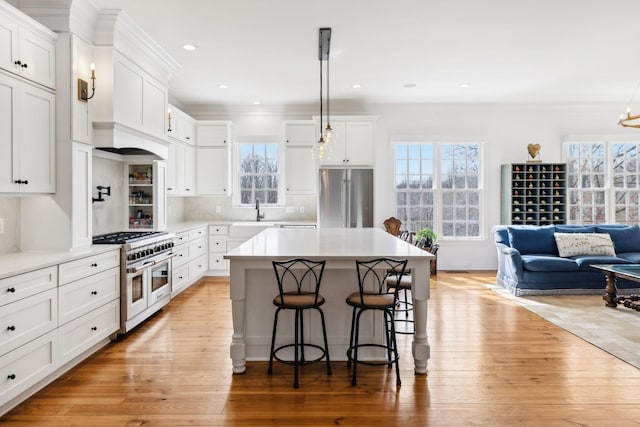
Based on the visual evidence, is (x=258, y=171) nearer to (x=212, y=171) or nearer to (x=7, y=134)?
(x=212, y=171)

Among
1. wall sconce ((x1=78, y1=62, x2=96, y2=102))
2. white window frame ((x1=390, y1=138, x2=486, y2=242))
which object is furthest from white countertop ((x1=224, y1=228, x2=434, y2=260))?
white window frame ((x1=390, y1=138, x2=486, y2=242))

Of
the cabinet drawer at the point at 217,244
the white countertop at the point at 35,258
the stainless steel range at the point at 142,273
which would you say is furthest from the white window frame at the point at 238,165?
the white countertop at the point at 35,258

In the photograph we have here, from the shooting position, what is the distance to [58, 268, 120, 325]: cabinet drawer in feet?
9.36

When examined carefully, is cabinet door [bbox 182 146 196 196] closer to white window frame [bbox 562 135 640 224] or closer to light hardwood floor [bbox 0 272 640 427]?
light hardwood floor [bbox 0 272 640 427]

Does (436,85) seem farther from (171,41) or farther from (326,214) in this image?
(171,41)

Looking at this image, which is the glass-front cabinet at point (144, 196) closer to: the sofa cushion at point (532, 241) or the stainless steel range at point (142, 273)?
the stainless steel range at point (142, 273)

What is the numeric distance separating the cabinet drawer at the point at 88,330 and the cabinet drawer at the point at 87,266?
1.06ft

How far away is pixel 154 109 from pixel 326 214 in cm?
301

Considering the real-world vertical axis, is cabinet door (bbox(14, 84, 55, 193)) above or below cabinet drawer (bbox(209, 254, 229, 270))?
above

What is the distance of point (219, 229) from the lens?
646cm

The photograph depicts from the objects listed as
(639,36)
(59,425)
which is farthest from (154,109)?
(639,36)

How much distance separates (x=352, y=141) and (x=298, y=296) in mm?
4182

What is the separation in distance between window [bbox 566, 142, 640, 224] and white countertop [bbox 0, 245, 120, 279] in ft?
24.6

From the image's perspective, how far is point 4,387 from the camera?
2.30 m
